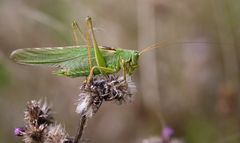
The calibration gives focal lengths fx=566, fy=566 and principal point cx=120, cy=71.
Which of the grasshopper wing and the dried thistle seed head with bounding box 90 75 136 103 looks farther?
the grasshopper wing

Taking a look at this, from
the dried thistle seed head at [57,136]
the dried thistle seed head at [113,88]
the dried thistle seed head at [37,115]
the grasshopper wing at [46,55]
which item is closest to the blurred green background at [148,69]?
the grasshopper wing at [46,55]

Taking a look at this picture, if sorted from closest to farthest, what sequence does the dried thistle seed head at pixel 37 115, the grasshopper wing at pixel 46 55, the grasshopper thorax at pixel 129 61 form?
the dried thistle seed head at pixel 37 115 → the grasshopper wing at pixel 46 55 → the grasshopper thorax at pixel 129 61

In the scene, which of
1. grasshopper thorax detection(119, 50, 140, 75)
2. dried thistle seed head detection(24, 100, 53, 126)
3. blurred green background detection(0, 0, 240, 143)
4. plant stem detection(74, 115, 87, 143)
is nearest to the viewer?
plant stem detection(74, 115, 87, 143)

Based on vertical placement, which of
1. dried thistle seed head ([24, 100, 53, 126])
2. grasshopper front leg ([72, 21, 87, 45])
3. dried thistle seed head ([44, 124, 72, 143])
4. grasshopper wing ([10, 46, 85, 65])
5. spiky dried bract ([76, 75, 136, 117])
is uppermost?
grasshopper front leg ([72, 21, 87, 45])

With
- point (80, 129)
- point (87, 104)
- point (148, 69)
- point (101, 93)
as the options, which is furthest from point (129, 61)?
point (148, 69)

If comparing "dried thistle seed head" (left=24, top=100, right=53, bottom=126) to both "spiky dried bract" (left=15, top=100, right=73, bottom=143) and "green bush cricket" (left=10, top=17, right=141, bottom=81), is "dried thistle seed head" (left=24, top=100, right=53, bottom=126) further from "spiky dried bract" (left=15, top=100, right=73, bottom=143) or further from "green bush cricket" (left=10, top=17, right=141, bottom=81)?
"green bush cricket" (left=10, top=17, right=141, bottom=81)

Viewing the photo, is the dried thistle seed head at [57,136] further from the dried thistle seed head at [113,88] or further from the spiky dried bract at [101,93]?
the dried thistle seed head at [113,88]

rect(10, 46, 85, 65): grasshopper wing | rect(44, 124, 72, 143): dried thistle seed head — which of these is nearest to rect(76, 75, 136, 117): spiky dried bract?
rect(44, 124, 72, 143): dried thistle seed head
